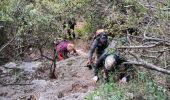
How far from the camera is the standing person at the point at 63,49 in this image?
555 inches

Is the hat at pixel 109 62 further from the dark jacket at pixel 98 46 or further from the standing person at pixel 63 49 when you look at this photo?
the standing person at pixel 63 49

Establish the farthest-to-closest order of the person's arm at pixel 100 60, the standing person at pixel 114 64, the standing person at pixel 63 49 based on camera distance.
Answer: the standing person at pixel 63 49 → the person's arm at pixel 100 60 → the standing person at pixel 114 64

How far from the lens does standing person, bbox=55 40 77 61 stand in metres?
14.1

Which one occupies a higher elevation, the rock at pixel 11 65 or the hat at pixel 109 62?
the hat at pixel 109 62

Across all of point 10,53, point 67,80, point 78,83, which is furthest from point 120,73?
point 10,53

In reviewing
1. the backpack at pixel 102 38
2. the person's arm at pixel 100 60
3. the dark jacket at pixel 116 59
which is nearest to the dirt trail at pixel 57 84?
the person's arm at pixel 100 60

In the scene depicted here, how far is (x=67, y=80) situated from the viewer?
37.1 feet

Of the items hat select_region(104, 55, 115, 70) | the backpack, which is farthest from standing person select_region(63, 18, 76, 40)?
hat select_region(104, 55, 115, 70)

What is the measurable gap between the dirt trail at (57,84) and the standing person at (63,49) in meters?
1.00

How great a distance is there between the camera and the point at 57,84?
435 inches

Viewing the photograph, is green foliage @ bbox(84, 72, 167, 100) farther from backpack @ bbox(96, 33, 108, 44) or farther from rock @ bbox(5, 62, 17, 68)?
rock @ bbox(5, 62, 17, 68)

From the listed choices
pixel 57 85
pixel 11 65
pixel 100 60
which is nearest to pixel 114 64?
pixel 100 60

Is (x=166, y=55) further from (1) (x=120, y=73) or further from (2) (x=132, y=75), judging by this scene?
(1) (x=120, y=73)

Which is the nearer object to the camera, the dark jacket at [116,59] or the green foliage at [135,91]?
the green foliage at [135,91]
